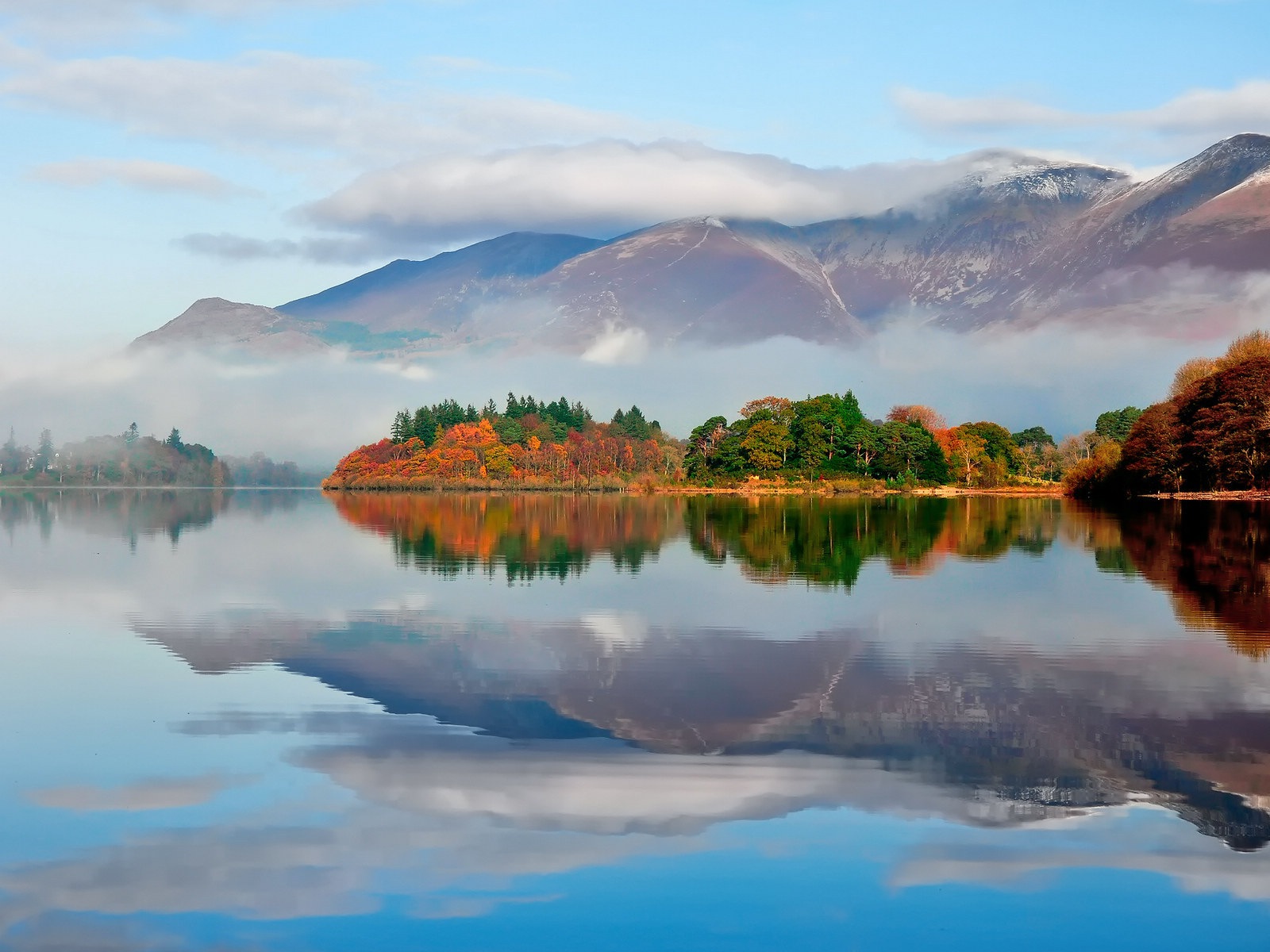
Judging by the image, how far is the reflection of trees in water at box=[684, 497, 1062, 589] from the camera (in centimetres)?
2805

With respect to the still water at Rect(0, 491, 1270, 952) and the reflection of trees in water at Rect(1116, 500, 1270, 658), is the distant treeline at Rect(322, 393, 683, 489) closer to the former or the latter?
the reflection of trees in water at Rect(1116, 500, 1270, 658)

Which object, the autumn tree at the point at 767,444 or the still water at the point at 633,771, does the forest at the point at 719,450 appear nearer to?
the autumn tree at the point at 767,444

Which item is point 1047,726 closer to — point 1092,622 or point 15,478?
point 1092,622

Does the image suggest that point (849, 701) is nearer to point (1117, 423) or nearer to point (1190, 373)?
point (1190, 373)

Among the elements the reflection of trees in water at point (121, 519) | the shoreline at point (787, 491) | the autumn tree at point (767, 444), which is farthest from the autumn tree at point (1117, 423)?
the reflection of trees in water at point (121, 519)

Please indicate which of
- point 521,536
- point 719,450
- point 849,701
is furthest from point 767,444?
point 849,701

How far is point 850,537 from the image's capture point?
128 feet

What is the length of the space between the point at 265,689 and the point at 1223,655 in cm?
1198

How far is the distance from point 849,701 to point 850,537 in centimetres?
2737

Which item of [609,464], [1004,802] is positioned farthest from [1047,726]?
[609,464]

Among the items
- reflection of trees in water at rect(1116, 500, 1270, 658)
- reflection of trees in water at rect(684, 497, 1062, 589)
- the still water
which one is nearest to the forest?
reflection of trees in water at rect(684, 497, 1062, 589)

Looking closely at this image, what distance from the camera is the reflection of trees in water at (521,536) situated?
2850 cm

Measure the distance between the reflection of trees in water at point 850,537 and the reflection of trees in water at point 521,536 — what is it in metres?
2.36

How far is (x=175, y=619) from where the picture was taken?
18188mm
